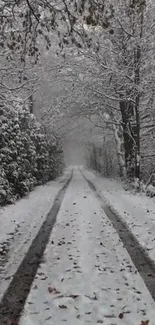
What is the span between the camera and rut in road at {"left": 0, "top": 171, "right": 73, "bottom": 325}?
5.38m

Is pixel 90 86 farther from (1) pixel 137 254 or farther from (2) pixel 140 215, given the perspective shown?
(1) pixel 137 254

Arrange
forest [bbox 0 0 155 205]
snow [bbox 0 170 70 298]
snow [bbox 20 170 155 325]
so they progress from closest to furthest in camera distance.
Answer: snow [bbox 20 170 155 325]
snow [bbox 0 170 70 298]
forest [bbox 0 0 155 205]

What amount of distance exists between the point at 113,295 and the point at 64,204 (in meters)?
10.7

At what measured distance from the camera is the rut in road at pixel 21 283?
538 cm

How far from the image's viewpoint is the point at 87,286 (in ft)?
21.0

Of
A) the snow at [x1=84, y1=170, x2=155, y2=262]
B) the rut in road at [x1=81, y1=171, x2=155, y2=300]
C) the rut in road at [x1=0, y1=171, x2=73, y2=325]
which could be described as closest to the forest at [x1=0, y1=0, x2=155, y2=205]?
the snow at [x1=84, y1=170, x2=155, y2=262]

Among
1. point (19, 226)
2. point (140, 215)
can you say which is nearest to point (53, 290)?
point (19, 226)

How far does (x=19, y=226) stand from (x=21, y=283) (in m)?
5.53

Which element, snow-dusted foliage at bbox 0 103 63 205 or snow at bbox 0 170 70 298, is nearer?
snow at bbox 0 170 70 298

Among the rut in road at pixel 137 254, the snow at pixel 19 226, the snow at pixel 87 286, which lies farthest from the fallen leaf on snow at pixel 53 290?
the rut in road at pixel 137 254

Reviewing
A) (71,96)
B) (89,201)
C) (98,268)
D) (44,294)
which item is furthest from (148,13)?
(44,294)

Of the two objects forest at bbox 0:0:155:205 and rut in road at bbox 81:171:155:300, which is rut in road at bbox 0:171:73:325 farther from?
forest at bbox 0:0:155:205

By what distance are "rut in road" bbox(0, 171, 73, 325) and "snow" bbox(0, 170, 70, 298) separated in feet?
0.41

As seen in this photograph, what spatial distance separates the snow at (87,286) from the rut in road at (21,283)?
11 cm
